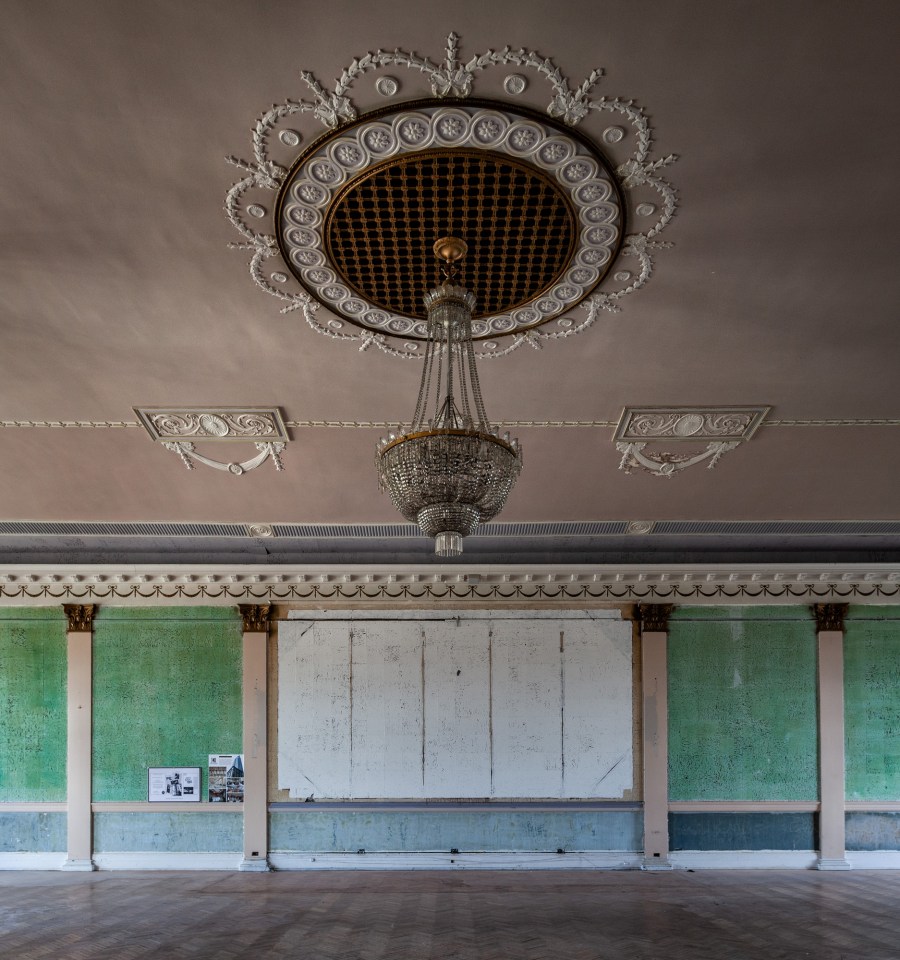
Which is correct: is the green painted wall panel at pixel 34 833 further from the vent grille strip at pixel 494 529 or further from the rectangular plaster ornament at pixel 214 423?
the rectangular plaster ornament at pixel 214 423

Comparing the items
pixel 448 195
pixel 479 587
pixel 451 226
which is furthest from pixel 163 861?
pixel 448 195

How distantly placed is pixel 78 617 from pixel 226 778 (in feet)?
8.25

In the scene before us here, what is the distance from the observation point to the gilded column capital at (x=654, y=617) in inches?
331

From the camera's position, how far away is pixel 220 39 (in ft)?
9.04

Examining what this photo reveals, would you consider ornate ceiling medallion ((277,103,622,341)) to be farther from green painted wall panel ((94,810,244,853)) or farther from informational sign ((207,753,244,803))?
green painted wall panel ((94,810,244,853))

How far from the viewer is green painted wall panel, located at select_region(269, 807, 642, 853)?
8.09m

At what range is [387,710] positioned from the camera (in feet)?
27.2

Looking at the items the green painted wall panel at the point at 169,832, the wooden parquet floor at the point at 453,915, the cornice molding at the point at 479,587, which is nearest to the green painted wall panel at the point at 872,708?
the cornice molding at the point at 479,587

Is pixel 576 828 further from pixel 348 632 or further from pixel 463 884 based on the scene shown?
pixel 348 632

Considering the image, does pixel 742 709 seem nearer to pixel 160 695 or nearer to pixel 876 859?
pixel 876 859

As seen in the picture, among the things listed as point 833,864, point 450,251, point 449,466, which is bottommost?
point 833,864

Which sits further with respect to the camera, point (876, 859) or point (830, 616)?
point (830, 616)

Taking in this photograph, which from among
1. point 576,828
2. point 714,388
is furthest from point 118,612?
point 714,388

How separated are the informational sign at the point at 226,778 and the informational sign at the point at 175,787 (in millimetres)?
163
